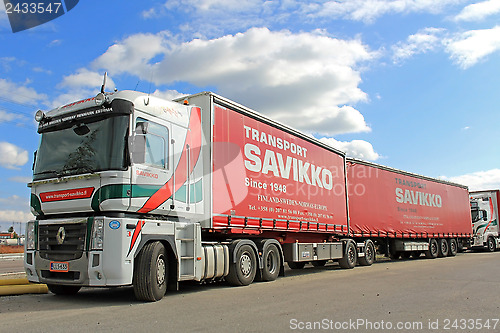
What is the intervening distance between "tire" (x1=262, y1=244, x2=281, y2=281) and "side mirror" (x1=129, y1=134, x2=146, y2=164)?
4.58 m

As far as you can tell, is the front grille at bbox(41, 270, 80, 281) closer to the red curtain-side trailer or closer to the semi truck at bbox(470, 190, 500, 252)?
the red curtain-side trailer

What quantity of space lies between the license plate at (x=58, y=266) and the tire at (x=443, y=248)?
67.9ft

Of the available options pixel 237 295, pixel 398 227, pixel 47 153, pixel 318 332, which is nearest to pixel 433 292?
pixel 237 295

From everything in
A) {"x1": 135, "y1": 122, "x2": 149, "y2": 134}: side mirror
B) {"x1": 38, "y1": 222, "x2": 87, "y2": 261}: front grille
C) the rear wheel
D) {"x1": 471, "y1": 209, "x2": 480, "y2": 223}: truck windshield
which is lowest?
the rear wheel

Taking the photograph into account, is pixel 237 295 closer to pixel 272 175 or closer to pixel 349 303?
pixel 349 303

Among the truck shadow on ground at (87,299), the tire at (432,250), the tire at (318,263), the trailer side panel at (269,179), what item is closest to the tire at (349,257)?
the tire at (318,263)

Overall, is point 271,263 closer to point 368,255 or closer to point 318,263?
point 318,263

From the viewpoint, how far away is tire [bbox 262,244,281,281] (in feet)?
35.3

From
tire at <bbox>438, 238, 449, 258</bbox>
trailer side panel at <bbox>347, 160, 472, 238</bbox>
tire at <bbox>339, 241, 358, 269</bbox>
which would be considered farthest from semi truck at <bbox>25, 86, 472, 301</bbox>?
tire at <bbox>438, 238, 449, 258</bbox>

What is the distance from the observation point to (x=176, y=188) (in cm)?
836

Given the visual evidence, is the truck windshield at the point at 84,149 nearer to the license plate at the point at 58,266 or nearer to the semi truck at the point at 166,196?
the semi truck at the point at 166,196

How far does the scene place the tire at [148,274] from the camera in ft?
23.8

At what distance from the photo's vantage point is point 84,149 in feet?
24.8

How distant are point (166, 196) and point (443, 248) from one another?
1985cm
